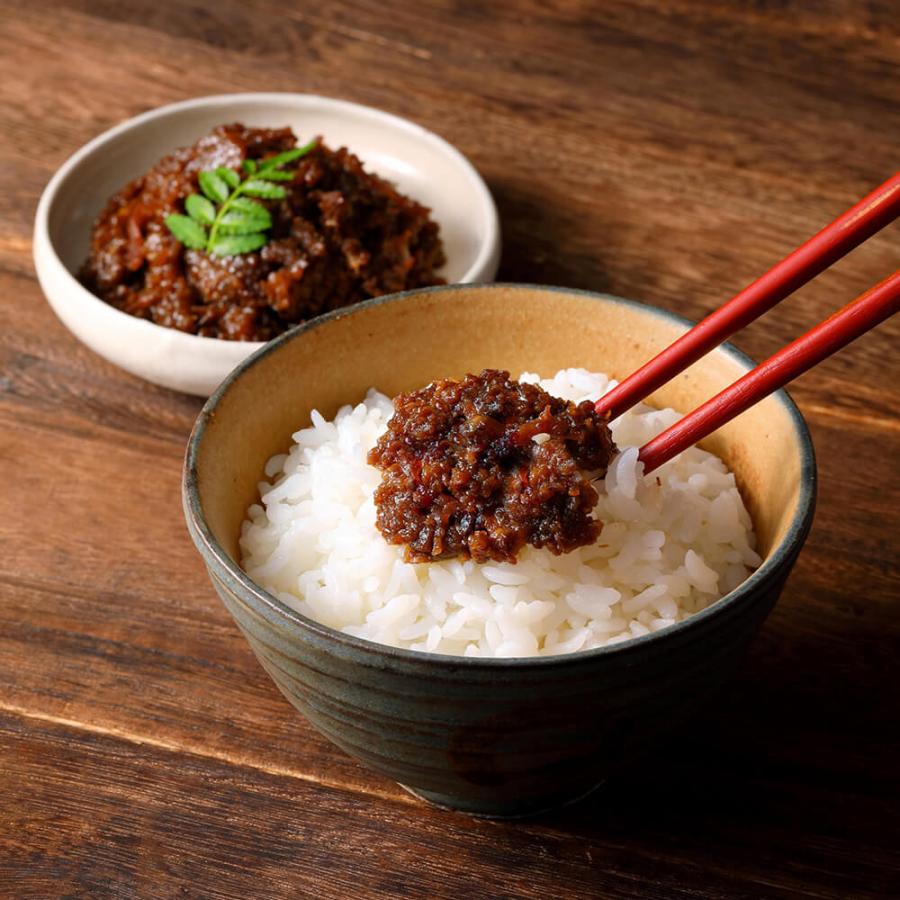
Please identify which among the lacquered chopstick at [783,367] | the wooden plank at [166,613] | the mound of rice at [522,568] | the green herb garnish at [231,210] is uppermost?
the lacquered chopstick at [783,367]

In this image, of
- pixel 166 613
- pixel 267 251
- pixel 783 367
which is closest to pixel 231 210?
pixel 267 251

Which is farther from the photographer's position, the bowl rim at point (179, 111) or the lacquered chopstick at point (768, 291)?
the bowl rim at point (179, 111)

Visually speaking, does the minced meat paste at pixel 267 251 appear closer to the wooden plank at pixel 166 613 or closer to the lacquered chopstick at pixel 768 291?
the wooden plank at pixel 166 613

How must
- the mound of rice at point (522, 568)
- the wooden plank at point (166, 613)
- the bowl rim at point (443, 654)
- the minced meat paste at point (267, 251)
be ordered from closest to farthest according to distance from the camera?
the bowl rim at point (443, 654) < the mound of rice at point (522, 568) < the wooden plank at point (166, 613) < the minced meat paste at point (267, 251)

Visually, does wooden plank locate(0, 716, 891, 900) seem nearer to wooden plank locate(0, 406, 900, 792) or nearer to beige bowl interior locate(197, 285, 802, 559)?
wooden plank locate(0, 406, 900, 792)

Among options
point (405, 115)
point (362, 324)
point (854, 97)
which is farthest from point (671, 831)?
point (854, 97)

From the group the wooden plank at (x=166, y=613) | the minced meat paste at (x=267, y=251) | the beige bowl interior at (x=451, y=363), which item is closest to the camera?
the beige bowl interior at (x=451, y=363)

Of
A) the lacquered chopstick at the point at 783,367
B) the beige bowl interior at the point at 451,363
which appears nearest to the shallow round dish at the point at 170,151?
the beige bowl interior at the point at 451,363
